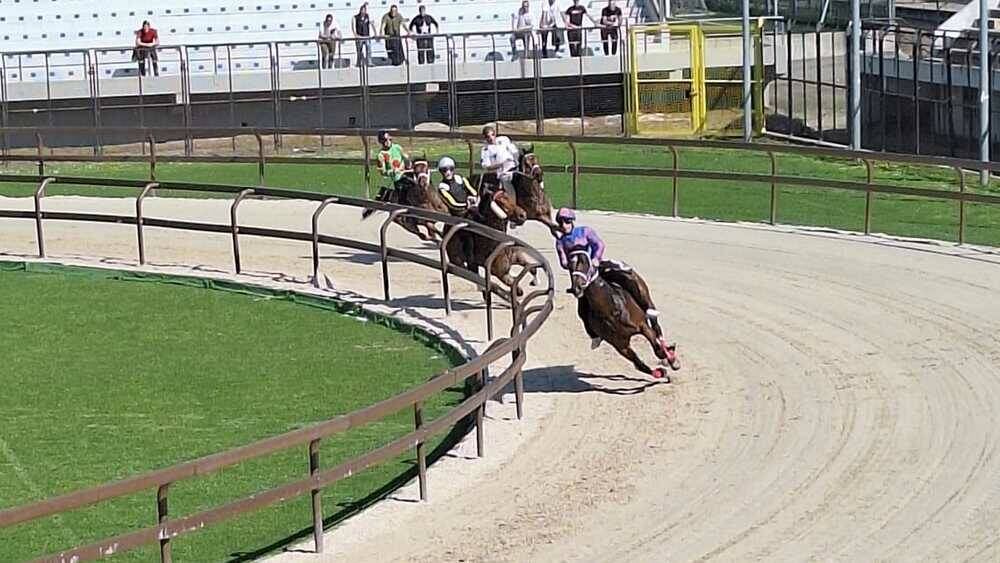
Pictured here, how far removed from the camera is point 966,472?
39.1ft

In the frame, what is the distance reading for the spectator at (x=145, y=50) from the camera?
38000 millimetres

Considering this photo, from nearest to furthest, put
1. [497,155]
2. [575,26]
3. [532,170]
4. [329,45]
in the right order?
[532,170]
[497,155]
[329,45]
[575,26]

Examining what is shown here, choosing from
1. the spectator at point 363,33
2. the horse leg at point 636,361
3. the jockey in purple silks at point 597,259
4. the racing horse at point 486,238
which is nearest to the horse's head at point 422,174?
the racing horse at point 486,238

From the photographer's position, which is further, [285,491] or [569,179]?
[569,179]

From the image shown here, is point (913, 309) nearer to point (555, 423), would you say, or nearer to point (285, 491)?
point (555, 423)

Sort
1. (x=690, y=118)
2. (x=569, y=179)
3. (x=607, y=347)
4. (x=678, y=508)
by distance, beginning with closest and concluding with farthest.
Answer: (x=678, y=508)
(x=607, y=347)
(x=569, y=179)
(x=690, y=118)

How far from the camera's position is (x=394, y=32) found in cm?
3894

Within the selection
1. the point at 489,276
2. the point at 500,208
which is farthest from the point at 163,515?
the point at 500,208

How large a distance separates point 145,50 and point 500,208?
832 inches

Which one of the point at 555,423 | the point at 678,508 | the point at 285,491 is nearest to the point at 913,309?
the point at 555,423

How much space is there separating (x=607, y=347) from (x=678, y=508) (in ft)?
16.7

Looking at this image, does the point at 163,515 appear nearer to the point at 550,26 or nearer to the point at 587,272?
the point at 587,272

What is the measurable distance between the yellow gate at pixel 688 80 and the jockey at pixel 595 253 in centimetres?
2304

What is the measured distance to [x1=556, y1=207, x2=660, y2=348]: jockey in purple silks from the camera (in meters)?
14.2
